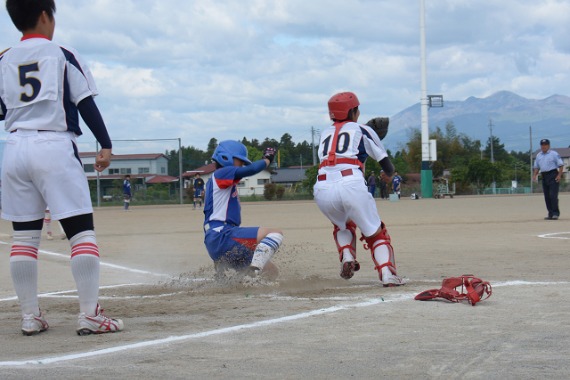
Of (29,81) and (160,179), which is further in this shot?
(160,179)

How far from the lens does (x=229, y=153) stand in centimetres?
773

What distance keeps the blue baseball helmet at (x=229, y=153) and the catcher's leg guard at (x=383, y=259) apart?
1.50 metres

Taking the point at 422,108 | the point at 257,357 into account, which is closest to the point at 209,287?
the point at 257,357

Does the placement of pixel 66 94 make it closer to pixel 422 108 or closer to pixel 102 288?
pixel 102 288

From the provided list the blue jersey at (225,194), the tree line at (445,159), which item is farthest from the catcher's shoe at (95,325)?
the tree line at (445,159)

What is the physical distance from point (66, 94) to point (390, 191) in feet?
165

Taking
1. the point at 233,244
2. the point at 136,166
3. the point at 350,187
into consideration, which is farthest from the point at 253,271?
the point at 136,166

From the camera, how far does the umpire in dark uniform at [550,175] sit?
1838 cm

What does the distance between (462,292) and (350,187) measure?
1.65 m

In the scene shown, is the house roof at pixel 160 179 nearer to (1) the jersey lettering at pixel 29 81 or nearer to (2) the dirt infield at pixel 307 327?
(2) the dirt infield at pixel 307 327

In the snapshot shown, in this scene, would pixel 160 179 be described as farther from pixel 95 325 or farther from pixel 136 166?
pixel 95 325

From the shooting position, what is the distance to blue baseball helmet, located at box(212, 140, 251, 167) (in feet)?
25.2

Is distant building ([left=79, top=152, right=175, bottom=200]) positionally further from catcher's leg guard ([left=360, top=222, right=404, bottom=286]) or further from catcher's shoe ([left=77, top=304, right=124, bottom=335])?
catcher's shoe ([left=77, top=304, right=124, bottom=335])

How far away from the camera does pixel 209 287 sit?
733 cm
